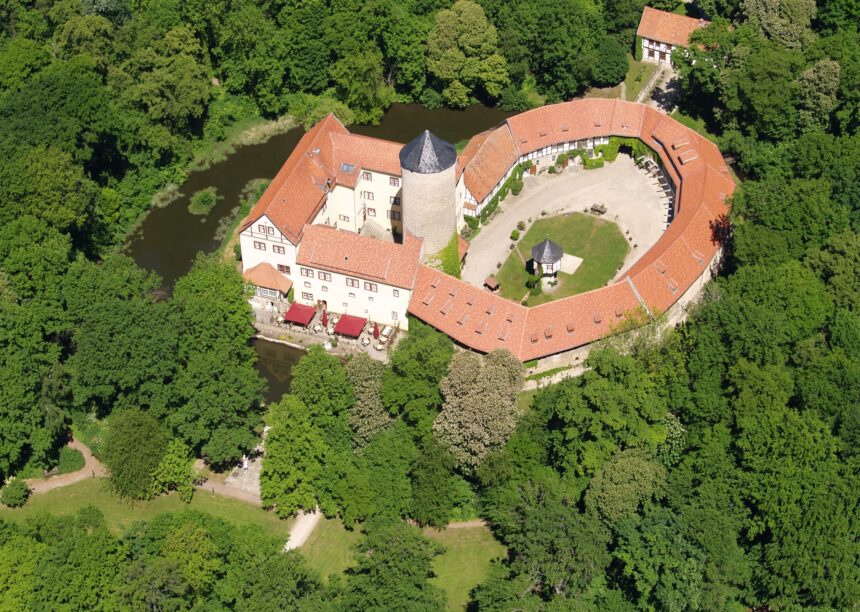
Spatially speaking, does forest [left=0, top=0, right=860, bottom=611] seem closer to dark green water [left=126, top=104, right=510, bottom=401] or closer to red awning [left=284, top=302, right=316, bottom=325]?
dark green water [left=126, top=104, right=510, bottom=401]

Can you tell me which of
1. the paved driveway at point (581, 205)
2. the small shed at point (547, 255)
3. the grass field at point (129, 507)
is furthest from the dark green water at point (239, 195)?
the small shed at point (547, 255)

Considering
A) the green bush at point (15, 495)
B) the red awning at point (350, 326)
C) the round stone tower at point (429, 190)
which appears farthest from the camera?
the red awning at point (350, 326)

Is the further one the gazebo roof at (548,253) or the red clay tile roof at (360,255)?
the gazebo roof at (548,253)

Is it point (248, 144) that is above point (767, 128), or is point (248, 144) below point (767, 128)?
below

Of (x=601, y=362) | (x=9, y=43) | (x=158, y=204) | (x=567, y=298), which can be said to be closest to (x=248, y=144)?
(x=158, y=204)

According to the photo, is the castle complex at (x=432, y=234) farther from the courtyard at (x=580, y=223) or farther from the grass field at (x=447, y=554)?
the grass field at (x=447, y=554)

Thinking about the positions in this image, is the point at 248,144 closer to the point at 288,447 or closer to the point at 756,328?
the point at 288,447

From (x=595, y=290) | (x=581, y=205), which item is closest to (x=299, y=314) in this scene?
(x=595, y=290)
